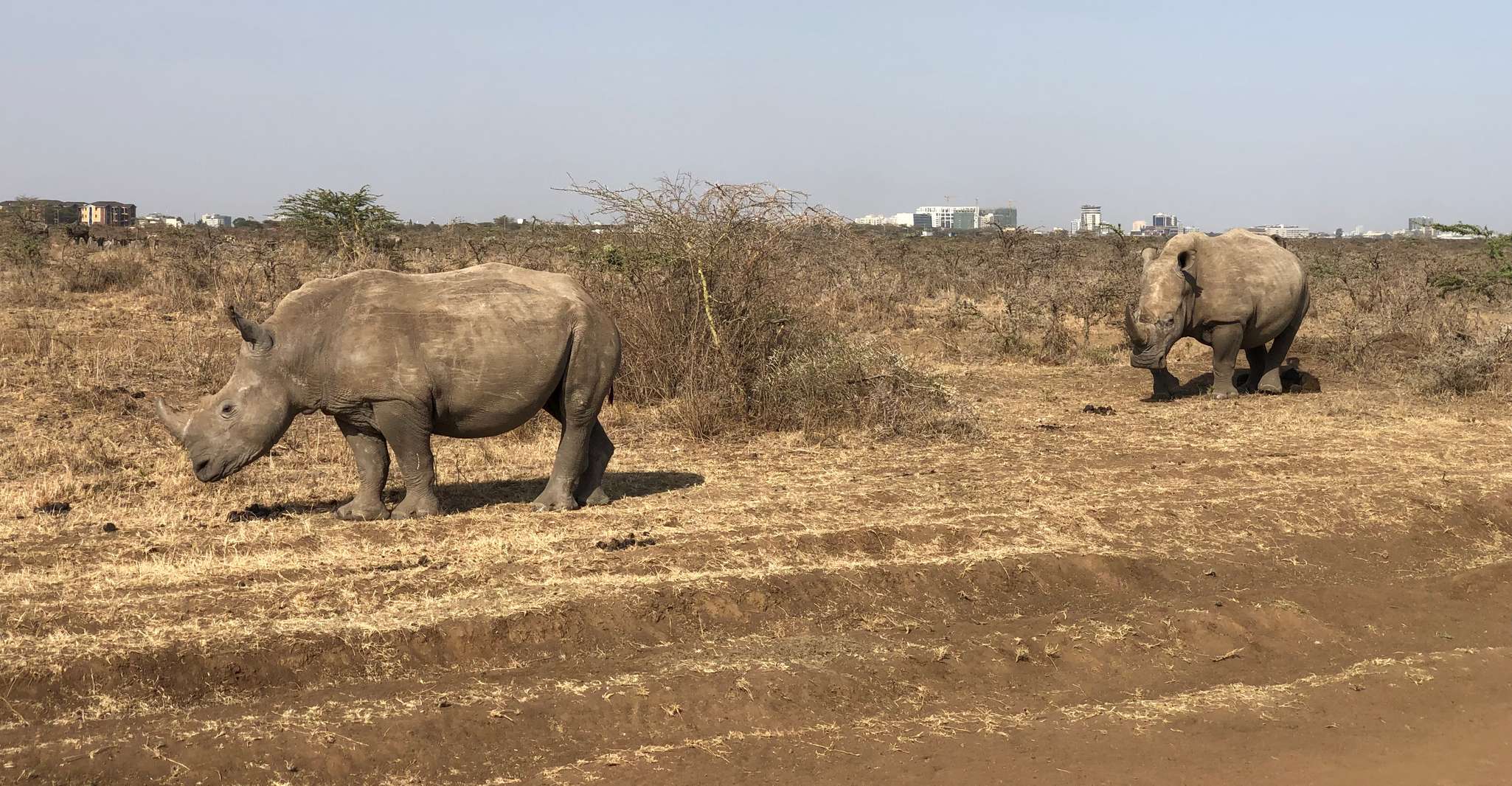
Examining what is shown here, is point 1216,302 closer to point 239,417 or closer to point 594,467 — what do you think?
point 594,467

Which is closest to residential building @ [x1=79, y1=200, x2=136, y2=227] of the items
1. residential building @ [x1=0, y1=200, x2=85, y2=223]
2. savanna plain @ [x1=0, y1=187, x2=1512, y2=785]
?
residential building @ [x1=0, y1=200, x2=85, y2=223]

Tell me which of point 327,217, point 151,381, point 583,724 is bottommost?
point 583,724

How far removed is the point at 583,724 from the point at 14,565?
13.0 ft

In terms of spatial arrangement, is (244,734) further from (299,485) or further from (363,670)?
(299,485)

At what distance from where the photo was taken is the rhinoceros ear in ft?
26.0

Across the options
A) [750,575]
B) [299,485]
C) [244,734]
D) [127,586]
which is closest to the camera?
[244,734]

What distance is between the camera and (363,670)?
245 inches

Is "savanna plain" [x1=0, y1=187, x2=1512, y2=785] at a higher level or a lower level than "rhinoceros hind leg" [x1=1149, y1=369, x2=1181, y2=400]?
lower

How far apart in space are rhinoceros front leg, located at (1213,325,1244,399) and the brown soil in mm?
4113

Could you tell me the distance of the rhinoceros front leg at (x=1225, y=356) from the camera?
1480cm

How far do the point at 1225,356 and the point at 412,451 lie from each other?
1046 centimetres

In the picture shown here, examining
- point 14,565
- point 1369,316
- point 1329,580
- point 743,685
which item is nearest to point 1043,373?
point 1369,316

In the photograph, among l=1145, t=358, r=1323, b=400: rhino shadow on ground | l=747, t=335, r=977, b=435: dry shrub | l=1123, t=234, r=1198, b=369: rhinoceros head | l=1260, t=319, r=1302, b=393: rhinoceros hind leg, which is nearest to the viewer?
l=747, t=335, r=977, b=435: dry shrub

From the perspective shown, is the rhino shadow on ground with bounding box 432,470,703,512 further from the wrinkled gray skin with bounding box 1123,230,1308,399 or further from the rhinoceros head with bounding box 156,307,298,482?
the wrinkled gray skin with bounding box 1123,230,1308,399
